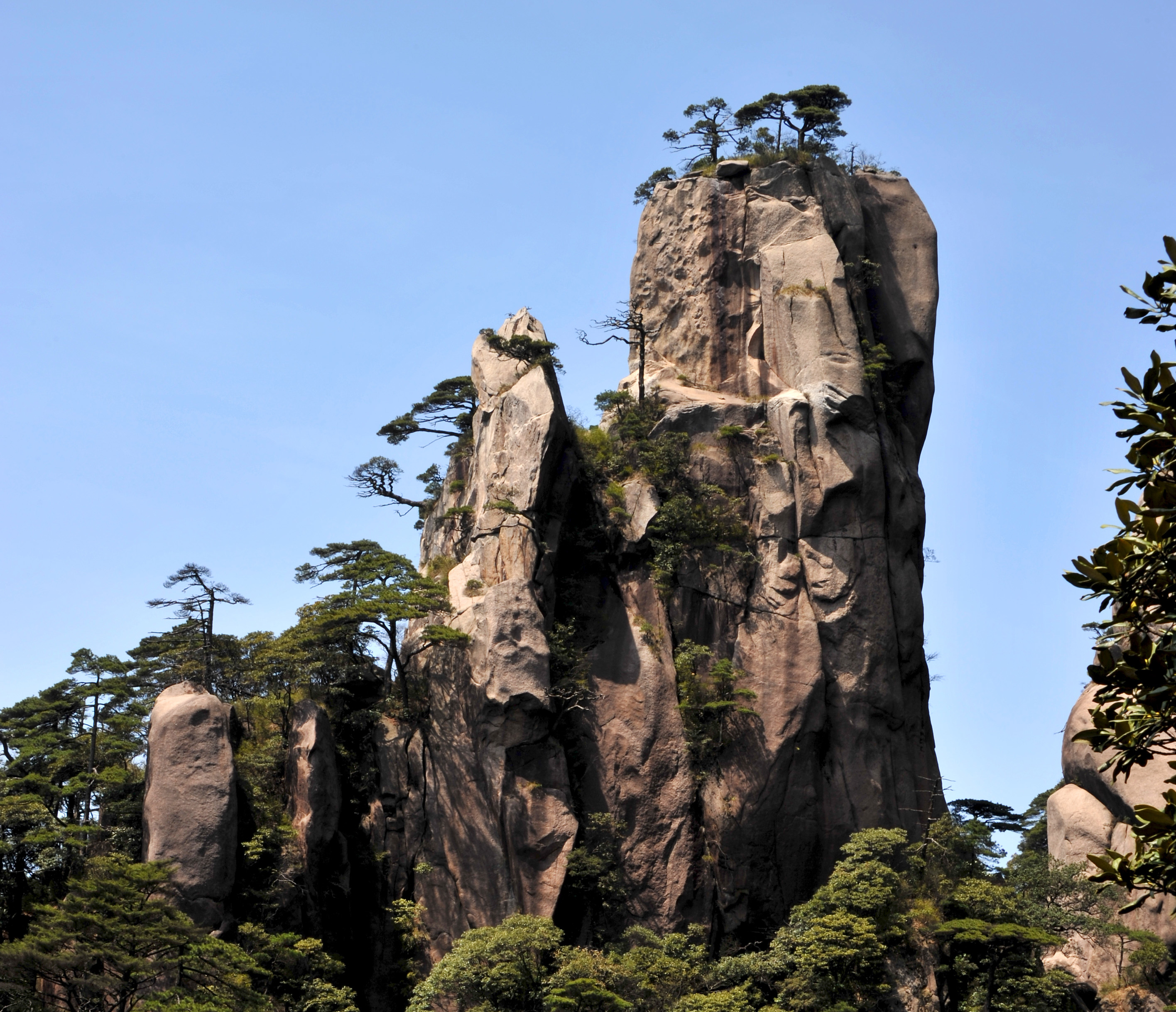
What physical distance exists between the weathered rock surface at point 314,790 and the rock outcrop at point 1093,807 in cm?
1903

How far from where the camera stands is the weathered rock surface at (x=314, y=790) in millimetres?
29344

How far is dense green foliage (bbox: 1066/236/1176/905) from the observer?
20.6 feet

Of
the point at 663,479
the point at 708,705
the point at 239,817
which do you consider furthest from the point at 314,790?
the point at 663,479

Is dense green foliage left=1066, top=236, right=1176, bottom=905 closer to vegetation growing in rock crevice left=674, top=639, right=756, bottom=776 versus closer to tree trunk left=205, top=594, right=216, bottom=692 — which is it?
vegetation growing in rock crevice left=674, top=639, right=756, bottom=776

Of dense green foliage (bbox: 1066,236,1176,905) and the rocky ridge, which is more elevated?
the rocky ridge

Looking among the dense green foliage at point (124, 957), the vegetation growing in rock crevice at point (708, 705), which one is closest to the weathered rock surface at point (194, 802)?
the dense green foliage at point (124, 957)

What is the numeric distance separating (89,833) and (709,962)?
15.0 meters

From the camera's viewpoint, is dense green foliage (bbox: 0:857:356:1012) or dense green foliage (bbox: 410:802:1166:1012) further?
dense green foliage (bbox: 410:802:1166:1012)

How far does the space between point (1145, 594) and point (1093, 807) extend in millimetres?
30833

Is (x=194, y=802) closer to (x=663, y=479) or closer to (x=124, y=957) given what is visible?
(x=124, y=957)

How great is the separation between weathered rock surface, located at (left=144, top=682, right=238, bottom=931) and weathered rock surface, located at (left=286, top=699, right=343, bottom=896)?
167 cm

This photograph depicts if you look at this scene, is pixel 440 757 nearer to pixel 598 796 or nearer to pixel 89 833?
pixel 598 796

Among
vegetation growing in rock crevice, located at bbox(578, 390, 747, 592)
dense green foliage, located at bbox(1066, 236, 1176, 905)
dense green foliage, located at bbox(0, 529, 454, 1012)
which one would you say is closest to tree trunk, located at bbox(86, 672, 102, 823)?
dense green foliage, located at bbox(0, 529, 454, 1012)

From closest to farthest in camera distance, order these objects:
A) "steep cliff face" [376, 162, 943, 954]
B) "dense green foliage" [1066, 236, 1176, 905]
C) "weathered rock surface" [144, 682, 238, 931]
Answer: "dense green foliage" [1066, 236, 1176, 905] → "weathered rock surface" [144, 682, 238, 931] → "steep cliff face" [376, 162, 943, 954]
